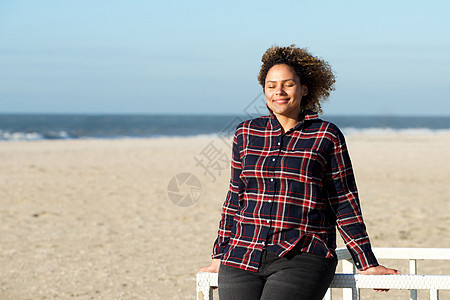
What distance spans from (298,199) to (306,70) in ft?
1.83

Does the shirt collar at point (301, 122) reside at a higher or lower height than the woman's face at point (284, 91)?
lower

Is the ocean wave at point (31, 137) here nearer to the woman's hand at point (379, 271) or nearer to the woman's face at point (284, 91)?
the woman's face at point (284, 91)

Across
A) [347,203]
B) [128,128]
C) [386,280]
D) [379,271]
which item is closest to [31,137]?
[128,128]

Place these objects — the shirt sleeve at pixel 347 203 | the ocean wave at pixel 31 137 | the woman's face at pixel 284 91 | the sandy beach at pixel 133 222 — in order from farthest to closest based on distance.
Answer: the ocean wave at pixel 31 137 < the sandy beach at pixel 133 222 < the woman's face at pixel 284 91 < the shirt sleeve at pixel 347 203

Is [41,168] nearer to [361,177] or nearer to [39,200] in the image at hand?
[39,200]

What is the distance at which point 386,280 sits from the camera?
1.84m

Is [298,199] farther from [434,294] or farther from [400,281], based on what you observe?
[434,294]

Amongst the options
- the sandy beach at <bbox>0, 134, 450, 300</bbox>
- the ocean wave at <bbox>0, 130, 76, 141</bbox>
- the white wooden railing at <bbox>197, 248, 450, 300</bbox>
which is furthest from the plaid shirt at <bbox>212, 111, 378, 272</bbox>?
the ocean wave at <bbox>0, 130, 76, 141</bbox>

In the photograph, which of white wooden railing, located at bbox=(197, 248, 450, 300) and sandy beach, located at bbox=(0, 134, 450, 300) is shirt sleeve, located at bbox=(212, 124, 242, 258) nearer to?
white wooden railing, located at bbox=(197, 248, 450, 300)

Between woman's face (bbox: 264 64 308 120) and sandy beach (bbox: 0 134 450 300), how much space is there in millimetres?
2701

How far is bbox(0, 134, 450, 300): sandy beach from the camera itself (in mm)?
4918

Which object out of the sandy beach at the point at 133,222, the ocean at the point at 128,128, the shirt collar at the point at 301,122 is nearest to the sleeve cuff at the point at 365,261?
the shirt collar at the point at 301,122

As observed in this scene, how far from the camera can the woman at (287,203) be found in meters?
2.01

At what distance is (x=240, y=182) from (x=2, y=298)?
3.15 m
